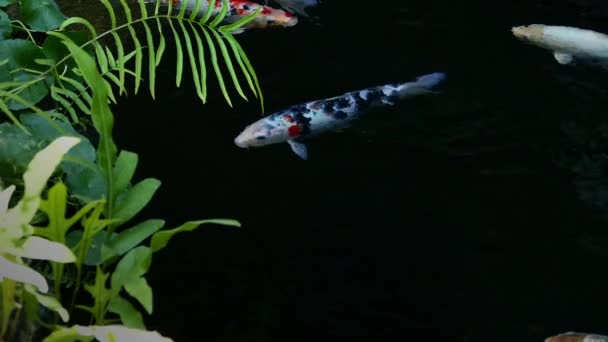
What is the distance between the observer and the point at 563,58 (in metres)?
5.29

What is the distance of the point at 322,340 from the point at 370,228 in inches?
33.1

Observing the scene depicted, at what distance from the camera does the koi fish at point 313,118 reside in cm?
452

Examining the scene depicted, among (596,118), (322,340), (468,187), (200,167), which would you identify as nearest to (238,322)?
(322,340)

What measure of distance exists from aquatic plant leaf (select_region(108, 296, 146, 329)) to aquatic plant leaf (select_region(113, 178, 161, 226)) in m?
0.27

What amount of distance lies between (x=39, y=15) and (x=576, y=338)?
2.63 meters

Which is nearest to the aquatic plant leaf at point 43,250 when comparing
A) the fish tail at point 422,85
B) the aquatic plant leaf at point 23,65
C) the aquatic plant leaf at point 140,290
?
the aquatic plant leaf at point 140,290

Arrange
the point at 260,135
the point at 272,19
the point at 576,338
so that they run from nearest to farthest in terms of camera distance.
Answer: the point at 576,338 → the point at 260,135 → the point at 272,19

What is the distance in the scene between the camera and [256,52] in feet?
18.4

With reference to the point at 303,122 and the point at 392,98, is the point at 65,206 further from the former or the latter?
the point at 392,98

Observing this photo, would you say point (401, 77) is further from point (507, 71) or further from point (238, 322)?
point (238, 322)

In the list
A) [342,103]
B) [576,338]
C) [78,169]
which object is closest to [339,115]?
[342,103]

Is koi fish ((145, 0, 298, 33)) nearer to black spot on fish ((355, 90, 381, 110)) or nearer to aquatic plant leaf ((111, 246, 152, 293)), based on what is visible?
black spot on fish ((355, 90, 381, 110))

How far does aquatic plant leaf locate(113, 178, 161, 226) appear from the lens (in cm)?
218

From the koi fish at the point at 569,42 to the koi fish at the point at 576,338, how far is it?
8.85ft
